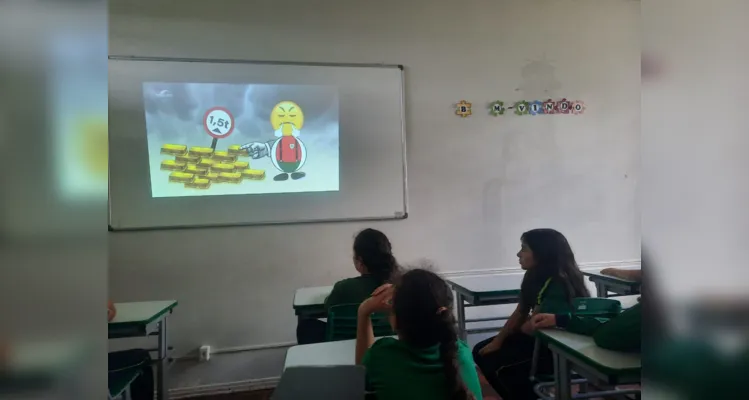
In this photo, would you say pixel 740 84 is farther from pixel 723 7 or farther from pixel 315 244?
pixel 315 244

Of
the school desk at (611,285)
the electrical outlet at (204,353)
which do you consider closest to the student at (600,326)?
the school desk at (611,285)

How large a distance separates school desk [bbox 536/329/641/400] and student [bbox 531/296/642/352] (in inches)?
0.9

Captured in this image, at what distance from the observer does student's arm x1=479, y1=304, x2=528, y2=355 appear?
199 cm

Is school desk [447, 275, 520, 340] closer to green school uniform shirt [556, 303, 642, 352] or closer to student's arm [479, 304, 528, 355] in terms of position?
student's arm [479, 304, 528, 355]

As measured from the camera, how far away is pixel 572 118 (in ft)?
10.8

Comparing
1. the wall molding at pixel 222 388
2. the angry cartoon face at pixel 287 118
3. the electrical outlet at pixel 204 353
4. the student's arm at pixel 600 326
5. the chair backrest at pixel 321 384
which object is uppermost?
the angry cartoon face at pixel 287 118

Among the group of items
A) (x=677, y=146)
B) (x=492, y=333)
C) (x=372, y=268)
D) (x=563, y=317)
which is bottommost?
(x=492, y=333)

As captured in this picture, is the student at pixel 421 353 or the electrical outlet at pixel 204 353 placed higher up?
the student at pixel 421 353

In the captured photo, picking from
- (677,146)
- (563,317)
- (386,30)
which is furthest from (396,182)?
(677,146)

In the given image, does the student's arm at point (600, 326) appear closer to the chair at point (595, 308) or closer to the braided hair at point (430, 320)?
the chair at point (595, 308)

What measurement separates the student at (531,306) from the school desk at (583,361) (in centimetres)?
28

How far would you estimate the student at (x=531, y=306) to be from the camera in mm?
1797

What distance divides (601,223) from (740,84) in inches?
129

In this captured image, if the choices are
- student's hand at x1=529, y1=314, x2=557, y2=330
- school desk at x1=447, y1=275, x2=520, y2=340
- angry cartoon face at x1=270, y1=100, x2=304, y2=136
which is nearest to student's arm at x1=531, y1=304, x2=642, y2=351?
student's hand at x1=529, y1=314, x2=557, y2=330
